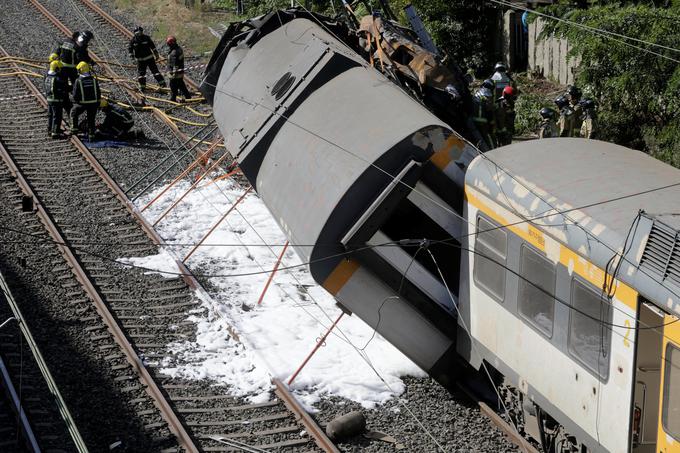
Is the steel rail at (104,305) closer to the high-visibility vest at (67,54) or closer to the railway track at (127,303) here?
the railway track at (127,303)

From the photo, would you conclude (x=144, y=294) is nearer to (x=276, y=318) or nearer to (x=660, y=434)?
(x=276, y=318)

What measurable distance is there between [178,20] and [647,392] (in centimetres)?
2094

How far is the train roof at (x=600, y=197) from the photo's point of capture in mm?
7684

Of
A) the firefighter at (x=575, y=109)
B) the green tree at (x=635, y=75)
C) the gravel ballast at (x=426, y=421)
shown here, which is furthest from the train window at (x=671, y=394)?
the green tree at (x=635, y=75)

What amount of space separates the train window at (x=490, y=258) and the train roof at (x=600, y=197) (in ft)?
1.13

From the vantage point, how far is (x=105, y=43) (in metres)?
24.6

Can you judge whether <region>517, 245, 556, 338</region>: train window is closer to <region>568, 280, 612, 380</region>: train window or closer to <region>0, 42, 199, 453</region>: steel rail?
<region>568, 280, 612, 380</region>: train window

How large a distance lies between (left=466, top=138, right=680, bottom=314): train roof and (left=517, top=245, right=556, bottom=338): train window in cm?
36

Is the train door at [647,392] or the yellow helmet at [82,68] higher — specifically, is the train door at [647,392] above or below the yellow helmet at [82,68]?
below

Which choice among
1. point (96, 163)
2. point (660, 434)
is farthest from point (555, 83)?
point (660, 434)

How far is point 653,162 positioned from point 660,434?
2.92 meters

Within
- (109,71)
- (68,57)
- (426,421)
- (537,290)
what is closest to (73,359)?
(426,421)

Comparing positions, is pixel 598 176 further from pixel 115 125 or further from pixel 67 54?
pixel 67 54

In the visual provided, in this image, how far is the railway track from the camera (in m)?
10.6
